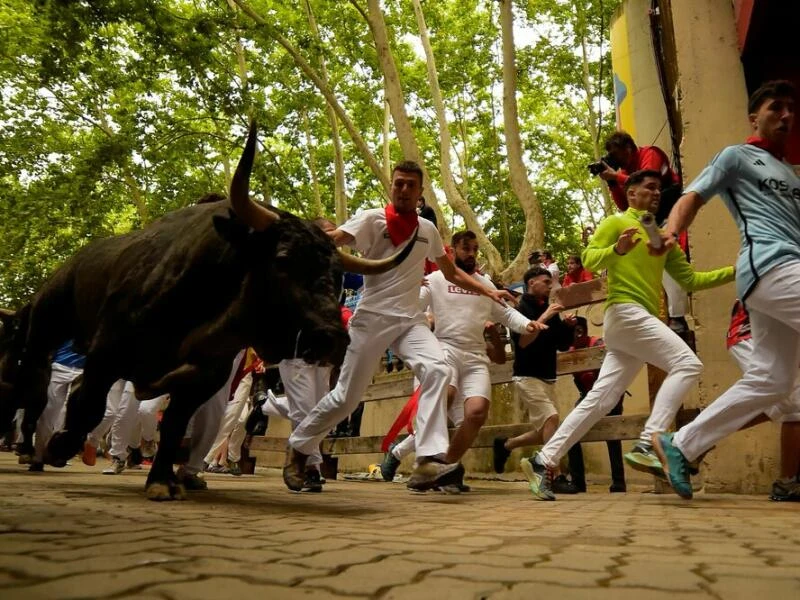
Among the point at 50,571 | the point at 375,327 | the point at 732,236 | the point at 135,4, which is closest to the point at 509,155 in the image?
the point at 135,4

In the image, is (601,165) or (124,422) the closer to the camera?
(601,165)

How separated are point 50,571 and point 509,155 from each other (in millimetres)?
14226

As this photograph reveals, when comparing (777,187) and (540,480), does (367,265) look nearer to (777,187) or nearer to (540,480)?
(540,480)

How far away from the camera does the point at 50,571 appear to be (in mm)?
1929

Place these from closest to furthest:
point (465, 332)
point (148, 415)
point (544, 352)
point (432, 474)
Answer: point (432, 474), point (465, 332), point (544, 352), point (148, 415)

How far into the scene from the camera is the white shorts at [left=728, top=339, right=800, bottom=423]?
5188 mm

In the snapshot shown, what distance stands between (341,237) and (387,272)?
0.47 m

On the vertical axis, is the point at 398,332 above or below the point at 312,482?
above

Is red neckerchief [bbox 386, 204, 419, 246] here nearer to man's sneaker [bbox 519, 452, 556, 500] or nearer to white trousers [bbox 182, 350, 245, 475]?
white trousers [bbox 182, 350, 245, 475]

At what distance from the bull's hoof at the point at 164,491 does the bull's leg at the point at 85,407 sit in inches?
26.3

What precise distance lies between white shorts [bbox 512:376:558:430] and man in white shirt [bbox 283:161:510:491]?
1493 millimetres

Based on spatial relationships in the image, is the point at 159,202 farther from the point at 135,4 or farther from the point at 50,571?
the point at 50,571

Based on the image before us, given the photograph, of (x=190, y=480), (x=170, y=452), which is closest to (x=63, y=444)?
(x=170, y=452)

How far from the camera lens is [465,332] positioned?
677cm
